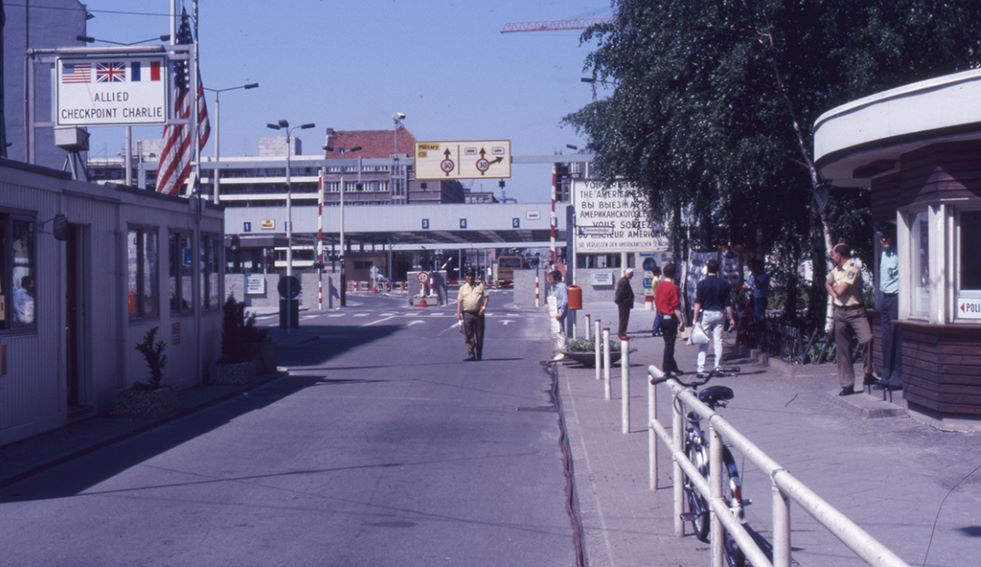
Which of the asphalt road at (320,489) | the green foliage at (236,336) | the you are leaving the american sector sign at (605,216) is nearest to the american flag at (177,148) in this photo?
the green foliage at (236,336)

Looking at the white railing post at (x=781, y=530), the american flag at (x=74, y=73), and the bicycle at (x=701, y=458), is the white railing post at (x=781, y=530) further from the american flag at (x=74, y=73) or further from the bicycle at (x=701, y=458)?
the american flag at (x=74, y=73)

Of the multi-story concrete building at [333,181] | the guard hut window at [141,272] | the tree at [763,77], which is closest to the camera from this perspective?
the guard hut window at [141,272]

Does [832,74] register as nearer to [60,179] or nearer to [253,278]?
[60,179]

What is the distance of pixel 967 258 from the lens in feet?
37.7

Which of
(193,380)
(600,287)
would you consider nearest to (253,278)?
(600,287)

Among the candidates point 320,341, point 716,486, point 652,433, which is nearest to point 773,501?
point 716,486

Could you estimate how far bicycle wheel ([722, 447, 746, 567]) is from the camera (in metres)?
5.53

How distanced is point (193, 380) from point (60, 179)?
549 cm

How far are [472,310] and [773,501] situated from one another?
17994 millimetres

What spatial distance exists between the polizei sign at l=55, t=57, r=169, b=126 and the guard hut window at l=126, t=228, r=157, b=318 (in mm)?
2847

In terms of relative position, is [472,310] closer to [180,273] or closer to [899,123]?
[180,273]

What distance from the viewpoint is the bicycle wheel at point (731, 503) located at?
5.53 meters

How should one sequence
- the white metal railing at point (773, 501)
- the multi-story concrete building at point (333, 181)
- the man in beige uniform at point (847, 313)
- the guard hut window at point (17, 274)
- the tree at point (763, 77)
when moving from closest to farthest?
the white metal railing at point (773, 501), the guard hut window at point (17, 274), the man in beige uniform at point (847, 313), the tree at point (763, 77), the multi-story concrete building at point (333, 181)

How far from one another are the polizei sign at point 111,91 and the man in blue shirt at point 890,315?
10972mm
